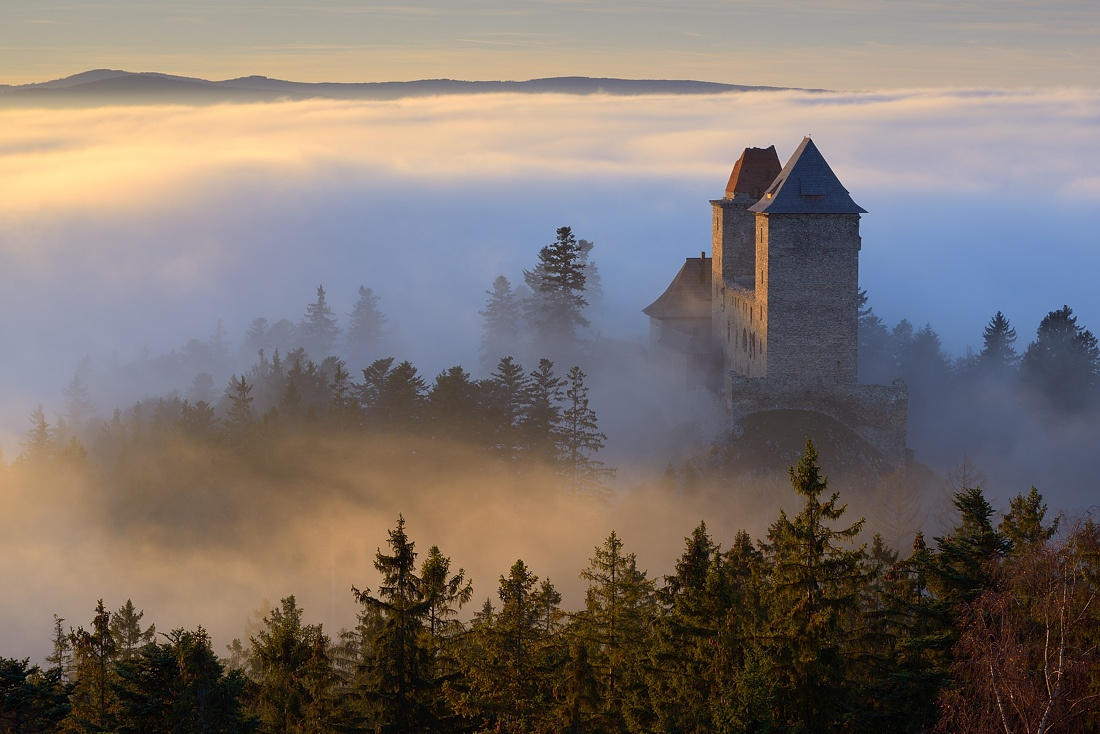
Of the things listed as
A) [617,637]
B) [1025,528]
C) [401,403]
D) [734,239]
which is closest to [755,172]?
[734,239]

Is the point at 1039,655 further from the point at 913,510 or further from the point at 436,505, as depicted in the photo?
the point at 436,505

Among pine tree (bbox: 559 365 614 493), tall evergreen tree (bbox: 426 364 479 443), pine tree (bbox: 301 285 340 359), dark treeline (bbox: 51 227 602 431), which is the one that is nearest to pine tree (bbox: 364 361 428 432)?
tall evergreen tree (bbox: 426 364 479 443)

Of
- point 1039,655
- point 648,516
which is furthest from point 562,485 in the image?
point 1039,655

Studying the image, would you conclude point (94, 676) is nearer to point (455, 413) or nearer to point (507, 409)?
point (455, 413)

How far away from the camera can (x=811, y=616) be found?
2838 cm

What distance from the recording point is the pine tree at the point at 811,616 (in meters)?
28.2

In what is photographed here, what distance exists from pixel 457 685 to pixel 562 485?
130 ft

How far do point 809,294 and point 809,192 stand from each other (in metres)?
5.06

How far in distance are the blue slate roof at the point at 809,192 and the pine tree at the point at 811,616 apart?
3718 centimetres

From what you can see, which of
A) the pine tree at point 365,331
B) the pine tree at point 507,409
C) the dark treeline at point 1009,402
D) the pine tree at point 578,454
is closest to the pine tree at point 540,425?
the pine tree at point 507,409

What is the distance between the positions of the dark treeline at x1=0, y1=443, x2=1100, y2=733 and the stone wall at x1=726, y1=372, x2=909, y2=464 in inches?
1207

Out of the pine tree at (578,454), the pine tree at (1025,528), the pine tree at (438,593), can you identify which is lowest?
the pine tree at (438,593)

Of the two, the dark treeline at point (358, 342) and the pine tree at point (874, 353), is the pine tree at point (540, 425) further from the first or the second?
the pine tree at point (874, 353)

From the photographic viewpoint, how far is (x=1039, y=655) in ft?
86.7
